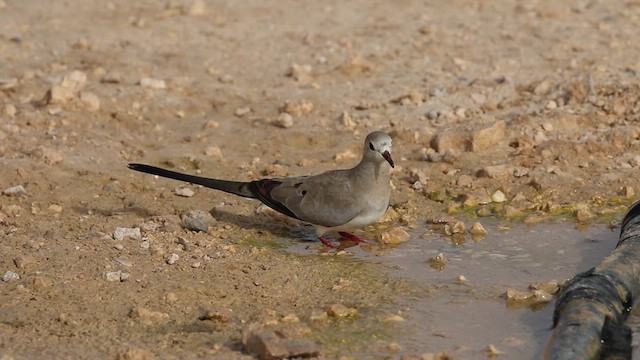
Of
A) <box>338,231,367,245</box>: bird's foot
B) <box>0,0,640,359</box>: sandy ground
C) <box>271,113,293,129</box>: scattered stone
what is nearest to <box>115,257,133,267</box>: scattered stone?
<box>0,0,640,359</box>: sandy ground

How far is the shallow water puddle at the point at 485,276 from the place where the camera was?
588cm

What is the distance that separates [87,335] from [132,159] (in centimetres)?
309

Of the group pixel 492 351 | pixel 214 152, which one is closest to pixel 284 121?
pixel 214 152

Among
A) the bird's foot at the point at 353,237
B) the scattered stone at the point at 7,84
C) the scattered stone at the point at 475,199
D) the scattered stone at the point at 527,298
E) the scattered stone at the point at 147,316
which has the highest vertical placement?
the scattered stone at the point at 527,298

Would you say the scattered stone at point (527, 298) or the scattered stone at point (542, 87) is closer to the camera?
the scattered stone at point (527, 298)

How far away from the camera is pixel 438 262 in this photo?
278 inches

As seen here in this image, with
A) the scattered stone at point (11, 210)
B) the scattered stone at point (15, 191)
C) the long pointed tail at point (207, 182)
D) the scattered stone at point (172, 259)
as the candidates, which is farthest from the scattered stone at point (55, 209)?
the scattered stone at point (172, 259)

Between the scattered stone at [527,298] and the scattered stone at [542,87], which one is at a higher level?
the scattered stone at [542,87]

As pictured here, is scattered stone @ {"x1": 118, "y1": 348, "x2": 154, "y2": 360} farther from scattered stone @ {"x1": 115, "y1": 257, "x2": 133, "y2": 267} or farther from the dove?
the dove

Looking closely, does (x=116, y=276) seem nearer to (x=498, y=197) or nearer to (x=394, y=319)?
(x=394, y=319)

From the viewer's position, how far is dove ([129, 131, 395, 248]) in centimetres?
727

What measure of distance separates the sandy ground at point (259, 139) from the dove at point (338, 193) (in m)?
0.26

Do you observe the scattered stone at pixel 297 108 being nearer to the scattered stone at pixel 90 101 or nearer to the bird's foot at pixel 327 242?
the scattered stone at pixel 90 101

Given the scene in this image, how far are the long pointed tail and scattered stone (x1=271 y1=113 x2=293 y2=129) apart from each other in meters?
1.84
